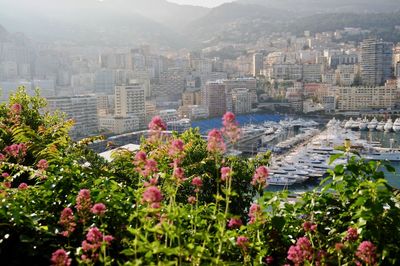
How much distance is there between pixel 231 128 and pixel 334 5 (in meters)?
99.2

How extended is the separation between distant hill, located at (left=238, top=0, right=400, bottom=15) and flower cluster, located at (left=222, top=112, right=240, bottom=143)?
8894 cm

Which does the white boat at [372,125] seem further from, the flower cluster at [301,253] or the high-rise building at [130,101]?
the flower cluster at [301,253]

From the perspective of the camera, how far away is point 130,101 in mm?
27016

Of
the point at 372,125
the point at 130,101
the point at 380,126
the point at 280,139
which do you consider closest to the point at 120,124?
the point at 130,101

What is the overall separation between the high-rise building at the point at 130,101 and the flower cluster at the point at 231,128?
25.8 meters

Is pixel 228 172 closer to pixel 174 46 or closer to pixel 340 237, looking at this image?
pixel 340 237

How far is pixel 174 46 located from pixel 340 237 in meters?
69.2

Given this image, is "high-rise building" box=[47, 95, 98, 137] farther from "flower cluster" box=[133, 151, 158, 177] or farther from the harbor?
"flower cluster" box=[133, 151, 158, 177]

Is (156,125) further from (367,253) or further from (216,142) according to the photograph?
(367,253)

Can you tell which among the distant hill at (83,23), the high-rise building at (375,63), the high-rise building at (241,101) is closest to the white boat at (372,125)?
the high-rise building at (241,101)

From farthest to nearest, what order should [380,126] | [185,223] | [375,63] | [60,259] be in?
[375,63] < [380,126] < [185,223] < [60,259]

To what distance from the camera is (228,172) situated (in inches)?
39.5

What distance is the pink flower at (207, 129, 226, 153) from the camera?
0.97 metres

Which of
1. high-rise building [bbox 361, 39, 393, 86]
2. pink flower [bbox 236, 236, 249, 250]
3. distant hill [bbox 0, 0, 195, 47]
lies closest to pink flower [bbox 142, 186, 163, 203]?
pink flower [bbox 236, 236, 249, 250]
